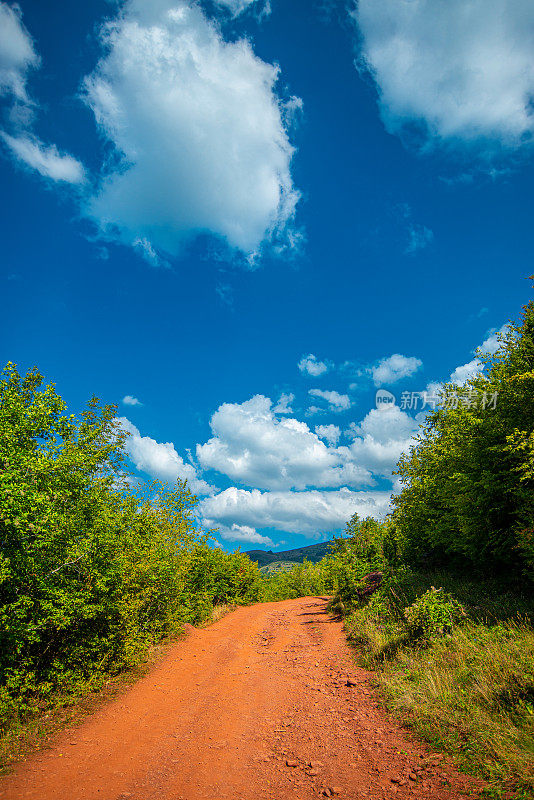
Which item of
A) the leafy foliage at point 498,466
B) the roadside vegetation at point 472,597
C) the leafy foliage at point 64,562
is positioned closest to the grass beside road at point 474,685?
the roadside vegetation at point 472,597

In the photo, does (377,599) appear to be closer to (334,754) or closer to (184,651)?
(184,651)

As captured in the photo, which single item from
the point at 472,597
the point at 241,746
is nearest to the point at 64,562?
the point at 241,746

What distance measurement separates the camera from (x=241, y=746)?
6.56 m

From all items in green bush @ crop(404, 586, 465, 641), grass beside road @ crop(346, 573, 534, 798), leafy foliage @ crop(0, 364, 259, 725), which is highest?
leafy foliage @ crop(0, 364, 259, 725)

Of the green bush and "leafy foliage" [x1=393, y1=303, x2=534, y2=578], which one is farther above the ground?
"leafy foliage" [x1=393, y1=303, x2=534, y2=578]

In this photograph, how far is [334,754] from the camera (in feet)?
20.2

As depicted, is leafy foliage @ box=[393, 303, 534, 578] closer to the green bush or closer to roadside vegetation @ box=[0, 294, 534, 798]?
roadside vegetation @ box=[0, 294, 534, 798]

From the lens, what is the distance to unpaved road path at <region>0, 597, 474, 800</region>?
524 centimetres

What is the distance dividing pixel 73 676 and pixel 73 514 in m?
3.94

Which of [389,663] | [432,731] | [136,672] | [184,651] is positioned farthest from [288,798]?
[184,651]

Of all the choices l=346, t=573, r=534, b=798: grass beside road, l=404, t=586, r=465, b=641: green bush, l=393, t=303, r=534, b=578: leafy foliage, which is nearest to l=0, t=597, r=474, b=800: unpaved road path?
l=346, t=573, r=534, b=798: grass beside road

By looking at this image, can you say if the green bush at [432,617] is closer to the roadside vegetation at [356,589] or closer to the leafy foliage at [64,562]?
the roadside vegetation at [356,589]

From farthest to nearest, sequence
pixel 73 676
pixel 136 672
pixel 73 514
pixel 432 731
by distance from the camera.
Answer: pixel 136 672 → pixel 73 514 → pixel 73 676 → pixel 432 731

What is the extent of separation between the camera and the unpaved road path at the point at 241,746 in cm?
524
